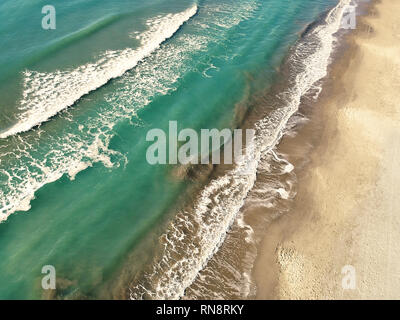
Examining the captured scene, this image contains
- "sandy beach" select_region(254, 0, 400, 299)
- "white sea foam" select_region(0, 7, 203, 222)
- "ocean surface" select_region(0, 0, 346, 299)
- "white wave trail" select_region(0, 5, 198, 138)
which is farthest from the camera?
"white wave trail" select_region(0, 5, 198, 138)


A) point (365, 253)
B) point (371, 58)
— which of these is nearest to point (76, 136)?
point (365, 253)

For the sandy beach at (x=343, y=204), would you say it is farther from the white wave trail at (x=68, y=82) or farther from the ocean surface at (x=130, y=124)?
the white wave trail at (x=68, y=82)

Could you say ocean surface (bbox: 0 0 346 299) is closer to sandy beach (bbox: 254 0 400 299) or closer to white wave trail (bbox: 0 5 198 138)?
white wave trail (bbox: 0 5 198 138)

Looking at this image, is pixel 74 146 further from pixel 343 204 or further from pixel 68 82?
pixel 343 204

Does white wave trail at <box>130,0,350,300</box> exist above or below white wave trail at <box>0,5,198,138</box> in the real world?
below

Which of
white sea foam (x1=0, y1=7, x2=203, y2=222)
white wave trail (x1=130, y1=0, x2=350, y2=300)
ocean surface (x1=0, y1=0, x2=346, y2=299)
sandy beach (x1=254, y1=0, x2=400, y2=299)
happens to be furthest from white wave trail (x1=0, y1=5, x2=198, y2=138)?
sandy beach (x1=254, y1=0, x2=400, y2=299)

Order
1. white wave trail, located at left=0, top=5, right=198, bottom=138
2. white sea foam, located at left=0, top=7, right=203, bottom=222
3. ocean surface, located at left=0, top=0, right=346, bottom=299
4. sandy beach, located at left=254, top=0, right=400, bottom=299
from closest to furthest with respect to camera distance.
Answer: sandy beach, located at left=254, top=0, right=400, bottom=299
ocean surface, located at left=0, top=0, right=346, bottom=299
white sea foam, located at left=0, top=7, right=203, bottom=222
white wave trail, located at left=0, top=5, right=198, bottom=138

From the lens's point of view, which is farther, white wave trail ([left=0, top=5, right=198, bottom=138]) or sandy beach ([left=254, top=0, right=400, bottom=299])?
white wave trail ([left=0, top=5, right=198, bottom=138])

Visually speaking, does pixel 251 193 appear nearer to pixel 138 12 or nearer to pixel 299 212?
pixel 299 212
